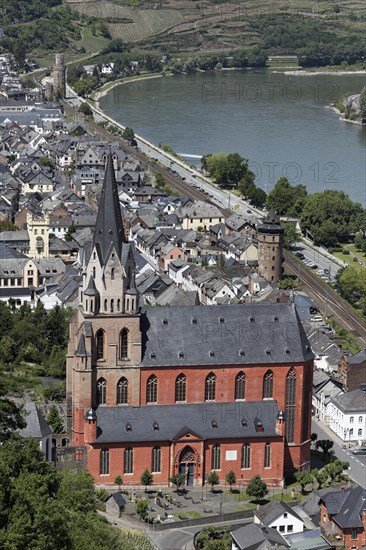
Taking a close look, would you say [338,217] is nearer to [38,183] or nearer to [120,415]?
[38,183]

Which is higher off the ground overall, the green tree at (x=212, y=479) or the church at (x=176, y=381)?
the church at (x=176, y=381)

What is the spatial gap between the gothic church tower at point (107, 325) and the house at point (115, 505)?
6.28 feet

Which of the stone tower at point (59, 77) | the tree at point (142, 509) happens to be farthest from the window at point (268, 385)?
the stone tower at point (59, 77)

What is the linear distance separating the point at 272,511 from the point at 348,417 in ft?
25.0

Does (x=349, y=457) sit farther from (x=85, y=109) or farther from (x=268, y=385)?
(x=85, y=109)

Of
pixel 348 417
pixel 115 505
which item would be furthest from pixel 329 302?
pixel 115 505

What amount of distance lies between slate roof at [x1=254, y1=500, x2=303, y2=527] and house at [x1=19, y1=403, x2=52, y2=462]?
4.99 m

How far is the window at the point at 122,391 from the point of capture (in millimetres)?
32250

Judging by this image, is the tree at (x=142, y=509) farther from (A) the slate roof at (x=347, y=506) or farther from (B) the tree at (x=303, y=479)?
(B) the tree at (x=303, y=479)

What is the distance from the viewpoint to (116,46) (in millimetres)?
134500

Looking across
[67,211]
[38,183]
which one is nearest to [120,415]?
[67,211]

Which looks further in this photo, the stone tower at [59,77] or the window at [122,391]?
the stone tower at [59,77]

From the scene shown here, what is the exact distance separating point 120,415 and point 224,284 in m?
16.9

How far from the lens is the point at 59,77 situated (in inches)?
4414
